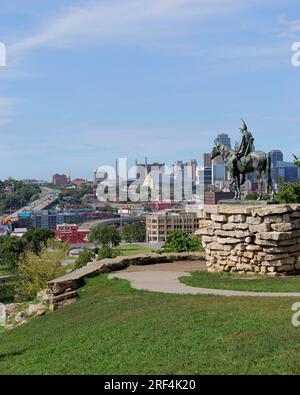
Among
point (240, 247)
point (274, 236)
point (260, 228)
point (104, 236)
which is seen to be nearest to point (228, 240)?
point (240, 247)

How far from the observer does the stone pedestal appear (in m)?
16.0

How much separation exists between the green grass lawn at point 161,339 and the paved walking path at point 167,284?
0.83 m

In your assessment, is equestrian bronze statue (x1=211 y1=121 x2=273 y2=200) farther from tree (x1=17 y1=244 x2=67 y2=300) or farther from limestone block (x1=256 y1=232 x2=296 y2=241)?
tree (x1=17 y1=244 x2=67 y2=300)

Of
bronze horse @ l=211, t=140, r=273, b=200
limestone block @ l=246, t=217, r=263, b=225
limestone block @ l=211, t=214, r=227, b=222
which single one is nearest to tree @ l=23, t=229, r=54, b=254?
bronze horse @ l=211, t=140, r=273, b=200

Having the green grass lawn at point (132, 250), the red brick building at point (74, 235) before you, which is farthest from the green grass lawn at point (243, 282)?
the red brick building at point (74, 235)

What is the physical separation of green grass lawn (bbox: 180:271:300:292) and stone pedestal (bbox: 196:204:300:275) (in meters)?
0.39

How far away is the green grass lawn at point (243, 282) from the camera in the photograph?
552 inches

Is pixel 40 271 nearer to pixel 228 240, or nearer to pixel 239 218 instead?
pixel 228 240

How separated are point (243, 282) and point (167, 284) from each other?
200 centimetres

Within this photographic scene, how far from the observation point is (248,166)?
17.3 metres

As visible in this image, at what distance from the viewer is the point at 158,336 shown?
9789 mm

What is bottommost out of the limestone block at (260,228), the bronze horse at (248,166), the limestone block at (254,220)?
the limestone block at (260,228)

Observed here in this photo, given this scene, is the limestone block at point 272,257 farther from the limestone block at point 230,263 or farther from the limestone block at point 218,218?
the limestone block at point 218,218
